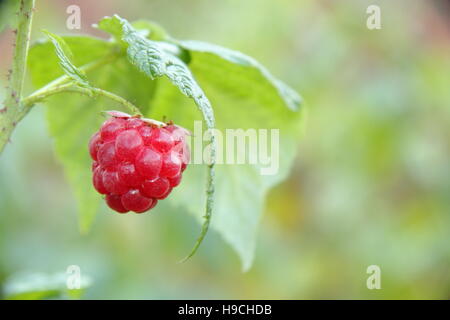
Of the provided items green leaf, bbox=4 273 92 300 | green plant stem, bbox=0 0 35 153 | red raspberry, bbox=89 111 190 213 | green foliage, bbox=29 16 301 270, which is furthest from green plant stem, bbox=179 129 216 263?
green leaf, bbox=4 273 92 300

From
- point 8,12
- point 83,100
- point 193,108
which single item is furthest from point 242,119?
point 8,12

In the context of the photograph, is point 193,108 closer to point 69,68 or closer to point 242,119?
point 242,119

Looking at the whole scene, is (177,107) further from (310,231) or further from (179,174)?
(310,231)

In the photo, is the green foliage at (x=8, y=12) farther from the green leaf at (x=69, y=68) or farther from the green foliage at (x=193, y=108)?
the green foliage at (x=193, y=108)

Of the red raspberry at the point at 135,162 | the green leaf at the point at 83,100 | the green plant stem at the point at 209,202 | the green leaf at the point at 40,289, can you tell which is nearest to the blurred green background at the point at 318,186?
the green leaf at the point at 40,289

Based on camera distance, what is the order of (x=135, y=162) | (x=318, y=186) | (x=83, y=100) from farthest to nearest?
(x=318, y=186)
(x=83, y=100)
(x=135, y=162)
